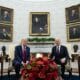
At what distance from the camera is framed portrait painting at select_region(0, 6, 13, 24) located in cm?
947

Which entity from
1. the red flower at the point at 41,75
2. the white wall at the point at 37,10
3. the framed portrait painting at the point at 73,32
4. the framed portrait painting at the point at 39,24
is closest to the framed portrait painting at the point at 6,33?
the white wall at the point at 37,10

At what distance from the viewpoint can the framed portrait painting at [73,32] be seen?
9289mm

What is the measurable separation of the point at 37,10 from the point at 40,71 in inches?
302

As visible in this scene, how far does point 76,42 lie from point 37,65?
7048 millimetres

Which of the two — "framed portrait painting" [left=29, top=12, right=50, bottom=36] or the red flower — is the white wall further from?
the red flower

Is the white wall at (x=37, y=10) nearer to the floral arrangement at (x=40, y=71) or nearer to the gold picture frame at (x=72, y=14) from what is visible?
the gold picture frame at (x=72, y=14)

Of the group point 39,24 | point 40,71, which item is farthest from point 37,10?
point 40,71

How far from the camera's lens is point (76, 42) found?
9.35 meters

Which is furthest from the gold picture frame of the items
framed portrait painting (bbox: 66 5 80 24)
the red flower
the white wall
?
the red flower

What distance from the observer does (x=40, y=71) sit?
2.46 metres

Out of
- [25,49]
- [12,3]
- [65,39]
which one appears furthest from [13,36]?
[25,49]

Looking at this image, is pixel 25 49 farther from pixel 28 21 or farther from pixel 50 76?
pixel 50 76

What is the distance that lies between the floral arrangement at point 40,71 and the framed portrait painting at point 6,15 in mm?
7146

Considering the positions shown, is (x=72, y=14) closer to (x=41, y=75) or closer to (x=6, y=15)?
(x=6, y=15)
